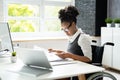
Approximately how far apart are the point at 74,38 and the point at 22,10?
3.05 m

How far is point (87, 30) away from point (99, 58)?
330cm

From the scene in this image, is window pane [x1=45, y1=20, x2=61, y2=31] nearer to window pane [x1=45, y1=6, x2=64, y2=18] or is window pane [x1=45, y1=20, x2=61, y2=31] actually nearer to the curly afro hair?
window pane [x1=45, y1=6, x2=64, y2=18]

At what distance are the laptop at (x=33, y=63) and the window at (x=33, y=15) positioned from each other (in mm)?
3251

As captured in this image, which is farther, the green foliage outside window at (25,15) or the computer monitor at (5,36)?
the green foliage outside window at (25,15)

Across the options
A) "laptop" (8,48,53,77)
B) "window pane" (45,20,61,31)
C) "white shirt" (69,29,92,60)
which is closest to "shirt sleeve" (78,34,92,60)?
"white shirt" (69,29,92,60)

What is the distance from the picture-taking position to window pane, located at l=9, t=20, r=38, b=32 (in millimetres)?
5016

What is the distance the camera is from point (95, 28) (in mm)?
5352

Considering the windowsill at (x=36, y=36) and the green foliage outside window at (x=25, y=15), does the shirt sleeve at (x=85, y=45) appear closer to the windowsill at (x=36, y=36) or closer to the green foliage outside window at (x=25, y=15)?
the windowsill at (x=36, y=36)

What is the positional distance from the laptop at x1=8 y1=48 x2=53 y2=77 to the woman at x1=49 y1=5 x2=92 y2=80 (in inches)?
16.3

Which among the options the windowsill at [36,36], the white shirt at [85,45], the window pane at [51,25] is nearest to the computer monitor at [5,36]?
the white shirt at [85,45]

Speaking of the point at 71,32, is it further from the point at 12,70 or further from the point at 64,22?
the point at 12,70

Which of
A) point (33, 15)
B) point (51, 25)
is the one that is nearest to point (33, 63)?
point (33, 15)

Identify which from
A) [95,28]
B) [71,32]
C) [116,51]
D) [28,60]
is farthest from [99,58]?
[95,28]

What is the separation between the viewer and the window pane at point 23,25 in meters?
5.02
